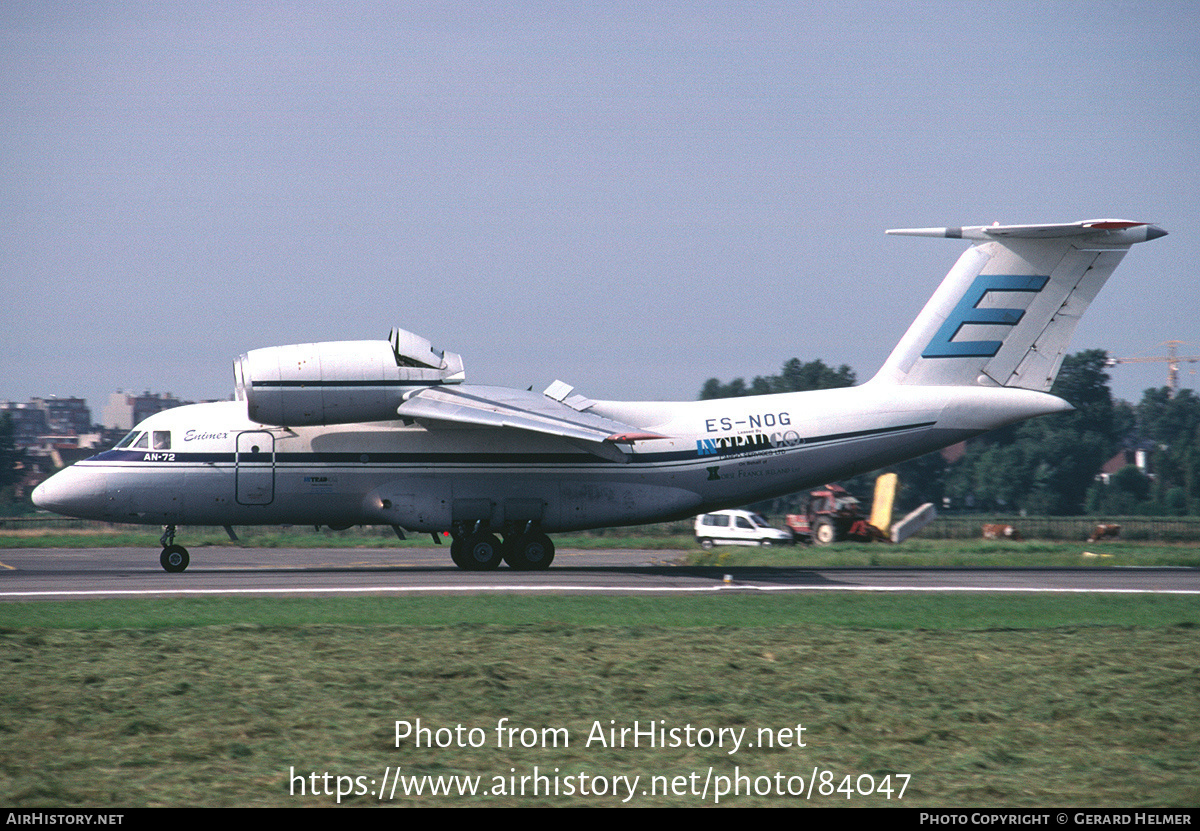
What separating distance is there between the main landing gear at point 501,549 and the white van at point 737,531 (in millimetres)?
15226

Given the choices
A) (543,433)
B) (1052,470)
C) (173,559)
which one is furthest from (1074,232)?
(1052,470)

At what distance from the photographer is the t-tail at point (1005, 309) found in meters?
21.5

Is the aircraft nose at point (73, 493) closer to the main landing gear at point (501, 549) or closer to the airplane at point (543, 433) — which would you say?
the airplane at point (543, 433)

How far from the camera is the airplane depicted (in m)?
19.9

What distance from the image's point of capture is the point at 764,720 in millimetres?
8867

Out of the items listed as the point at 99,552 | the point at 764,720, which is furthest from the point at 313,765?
the point at 99,552

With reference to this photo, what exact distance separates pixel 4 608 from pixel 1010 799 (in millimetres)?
12824

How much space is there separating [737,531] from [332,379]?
20088 millimetres

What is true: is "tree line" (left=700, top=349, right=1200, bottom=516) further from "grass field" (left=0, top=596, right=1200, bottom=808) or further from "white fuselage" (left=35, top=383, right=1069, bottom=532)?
"grass field" (left=0, top=596, right=1200, bottom=808)

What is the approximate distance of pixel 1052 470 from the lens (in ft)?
244

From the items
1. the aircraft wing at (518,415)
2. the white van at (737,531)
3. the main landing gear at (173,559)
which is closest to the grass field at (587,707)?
the aircraft wing at (518,415)

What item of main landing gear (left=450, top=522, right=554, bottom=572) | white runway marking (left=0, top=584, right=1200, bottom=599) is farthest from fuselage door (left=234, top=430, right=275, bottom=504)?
white runway marking (left=0, top=584, right=1200, bottom=599)

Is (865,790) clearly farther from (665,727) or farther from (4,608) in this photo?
(4,608)

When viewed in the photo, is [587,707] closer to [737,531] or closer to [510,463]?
[510,463]
